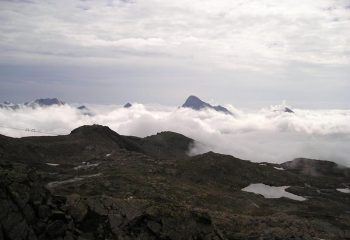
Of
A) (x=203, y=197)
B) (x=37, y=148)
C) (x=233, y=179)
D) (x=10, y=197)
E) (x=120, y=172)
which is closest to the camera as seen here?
(x=10, y=197)

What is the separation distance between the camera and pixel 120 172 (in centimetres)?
13612

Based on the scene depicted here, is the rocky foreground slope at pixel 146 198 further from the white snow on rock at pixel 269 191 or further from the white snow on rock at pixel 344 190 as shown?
the white snow on rock at pixel 269 191

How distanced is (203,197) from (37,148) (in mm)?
76514

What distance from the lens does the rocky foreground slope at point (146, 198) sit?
46.9 metres

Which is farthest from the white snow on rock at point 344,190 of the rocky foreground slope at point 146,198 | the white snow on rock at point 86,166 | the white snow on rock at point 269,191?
the white snow on rock at point 86,166

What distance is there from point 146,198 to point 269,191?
56.2 meters

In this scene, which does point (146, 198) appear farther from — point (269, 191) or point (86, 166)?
point (269, 191)

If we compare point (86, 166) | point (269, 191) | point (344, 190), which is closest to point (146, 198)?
point (86, 166)

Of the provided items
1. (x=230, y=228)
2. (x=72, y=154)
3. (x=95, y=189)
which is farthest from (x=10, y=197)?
(x=72, y=154)

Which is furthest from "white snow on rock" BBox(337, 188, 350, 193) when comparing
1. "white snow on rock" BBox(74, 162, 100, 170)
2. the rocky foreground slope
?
"white snow on rock" BBox(74, 162, 100, 170)

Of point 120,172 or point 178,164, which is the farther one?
point 178,164

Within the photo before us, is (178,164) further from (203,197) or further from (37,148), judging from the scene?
(37,148)

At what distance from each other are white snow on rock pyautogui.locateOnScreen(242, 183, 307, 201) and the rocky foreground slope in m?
3.01

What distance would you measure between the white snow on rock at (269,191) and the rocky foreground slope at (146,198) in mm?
3013
